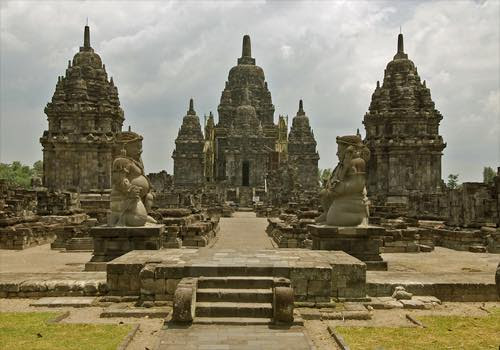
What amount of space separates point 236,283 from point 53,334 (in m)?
2.45

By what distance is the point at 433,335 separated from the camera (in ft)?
21.0

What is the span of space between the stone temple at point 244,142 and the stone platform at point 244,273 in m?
53.7

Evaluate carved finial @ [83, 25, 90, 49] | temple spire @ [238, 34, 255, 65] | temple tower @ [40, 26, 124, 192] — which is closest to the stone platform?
temple tower @ [40, 26, 124, 192]

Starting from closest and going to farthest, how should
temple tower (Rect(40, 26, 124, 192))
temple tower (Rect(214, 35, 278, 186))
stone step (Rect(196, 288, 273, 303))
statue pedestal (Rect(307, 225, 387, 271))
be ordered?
stone step (Rect(196, 288, 273, 303)) → statue pedestal (Rect(307, 225, 387, 271)) → temple tower (Rect(40, 26, 124, 192)) → temple tower (Rect(214, 35, 278, 186))

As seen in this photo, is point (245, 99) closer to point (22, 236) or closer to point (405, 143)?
point (405, 143)

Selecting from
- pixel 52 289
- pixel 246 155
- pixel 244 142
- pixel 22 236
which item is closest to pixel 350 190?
pixel 52 289

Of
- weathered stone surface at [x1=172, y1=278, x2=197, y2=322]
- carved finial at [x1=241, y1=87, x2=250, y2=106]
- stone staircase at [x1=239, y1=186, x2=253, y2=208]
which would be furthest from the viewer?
carved finial at [x1=241, y1=87, x2=250, y2=106]

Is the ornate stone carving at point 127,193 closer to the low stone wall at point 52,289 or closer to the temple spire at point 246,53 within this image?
the low stone wall at point 52,289

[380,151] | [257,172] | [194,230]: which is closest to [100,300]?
[194,230]

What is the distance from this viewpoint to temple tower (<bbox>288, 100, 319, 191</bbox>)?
6931 cm

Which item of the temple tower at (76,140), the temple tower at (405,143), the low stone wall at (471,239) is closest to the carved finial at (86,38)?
the temple tower at (76,140)

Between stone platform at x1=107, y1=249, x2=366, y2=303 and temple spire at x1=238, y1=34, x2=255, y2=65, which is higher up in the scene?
temple spire at x1=238, y1=34, x2=255, y2=65

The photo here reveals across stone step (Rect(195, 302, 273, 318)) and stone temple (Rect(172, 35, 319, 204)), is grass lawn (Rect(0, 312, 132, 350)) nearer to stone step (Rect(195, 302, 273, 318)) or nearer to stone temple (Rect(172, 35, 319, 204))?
stone step (Rect(195, 302, 273, 318))

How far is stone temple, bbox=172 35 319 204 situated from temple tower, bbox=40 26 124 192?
2583 cm
